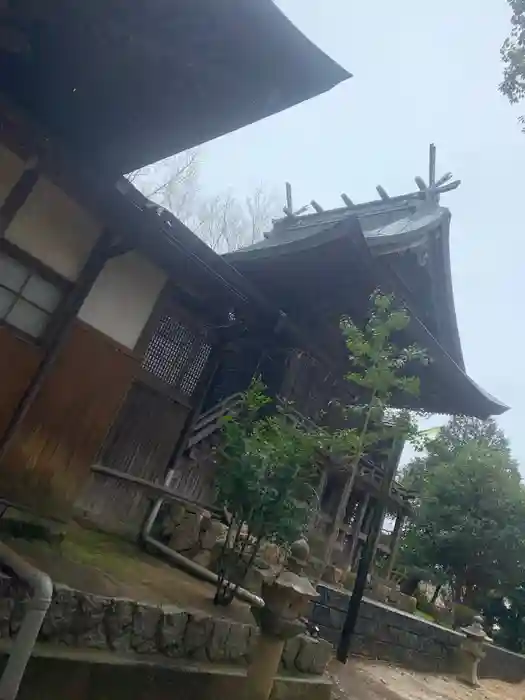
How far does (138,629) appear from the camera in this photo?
5.13 metres

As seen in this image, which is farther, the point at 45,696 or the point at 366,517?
the point at 366,517

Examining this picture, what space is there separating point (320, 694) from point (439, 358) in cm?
731

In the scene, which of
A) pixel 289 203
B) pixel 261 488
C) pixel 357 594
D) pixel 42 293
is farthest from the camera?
pixel 289 203

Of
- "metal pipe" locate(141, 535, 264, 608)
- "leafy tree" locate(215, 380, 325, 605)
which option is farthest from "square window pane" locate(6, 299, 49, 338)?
"metal pipe" locate(141, 535, 264, 608)

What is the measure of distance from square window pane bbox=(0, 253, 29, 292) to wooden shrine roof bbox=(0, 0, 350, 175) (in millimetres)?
1586

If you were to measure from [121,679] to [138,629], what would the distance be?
17.9 inches

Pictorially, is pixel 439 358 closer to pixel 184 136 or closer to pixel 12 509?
pixel 184 136

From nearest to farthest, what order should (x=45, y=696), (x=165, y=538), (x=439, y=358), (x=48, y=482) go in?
(x=45, y=696) < (x=48, y=482) < (x=165, y=538) < (x=439, y=358)

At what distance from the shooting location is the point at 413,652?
12.0 meters

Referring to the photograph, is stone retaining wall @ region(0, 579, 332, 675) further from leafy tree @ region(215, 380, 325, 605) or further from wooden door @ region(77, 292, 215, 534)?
wooden door @ region(77, 292, 215, 534)

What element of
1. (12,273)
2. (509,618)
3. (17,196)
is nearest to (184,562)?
(12,273)

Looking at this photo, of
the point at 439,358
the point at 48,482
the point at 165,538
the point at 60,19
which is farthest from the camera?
the point at 439,358

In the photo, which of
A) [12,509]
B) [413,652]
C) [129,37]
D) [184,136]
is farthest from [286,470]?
[413,652]

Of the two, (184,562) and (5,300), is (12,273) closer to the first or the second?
(5,300)
